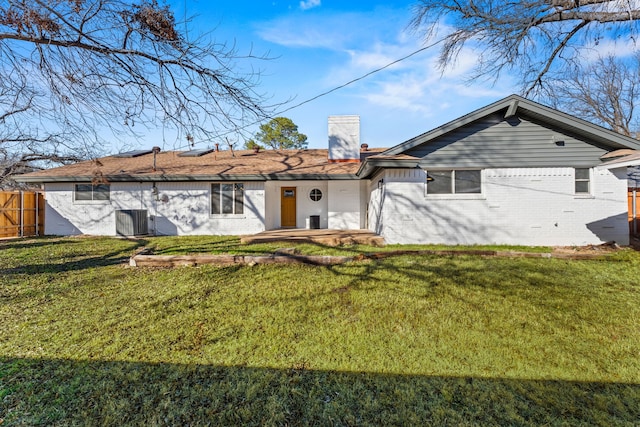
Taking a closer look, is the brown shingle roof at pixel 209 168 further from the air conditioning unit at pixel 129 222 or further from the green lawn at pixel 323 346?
the green lawn at pixel 323 346

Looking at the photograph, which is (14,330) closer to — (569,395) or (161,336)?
(161,336)

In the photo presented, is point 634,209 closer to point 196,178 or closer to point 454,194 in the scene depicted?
point 454,194

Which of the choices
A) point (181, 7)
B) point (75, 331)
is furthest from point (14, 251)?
point (181, 7)

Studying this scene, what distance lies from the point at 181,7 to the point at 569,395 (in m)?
6.04

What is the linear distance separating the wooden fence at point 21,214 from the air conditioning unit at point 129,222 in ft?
12.7

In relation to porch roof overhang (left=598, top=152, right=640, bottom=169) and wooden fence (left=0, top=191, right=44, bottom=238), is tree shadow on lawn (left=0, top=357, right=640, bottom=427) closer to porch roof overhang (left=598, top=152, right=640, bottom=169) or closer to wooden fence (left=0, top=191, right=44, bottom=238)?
porch roof overhang (left=598, top=152, right=640, bottom=169)

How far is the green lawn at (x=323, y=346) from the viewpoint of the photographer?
253 centimetres

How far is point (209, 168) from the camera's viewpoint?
12.3m

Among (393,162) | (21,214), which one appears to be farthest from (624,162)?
(21,214)

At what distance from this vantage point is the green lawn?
8.29 ft

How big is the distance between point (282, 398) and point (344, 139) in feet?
39.2

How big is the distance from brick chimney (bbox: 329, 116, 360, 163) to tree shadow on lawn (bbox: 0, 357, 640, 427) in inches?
440

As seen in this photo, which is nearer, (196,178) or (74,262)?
(74,262)

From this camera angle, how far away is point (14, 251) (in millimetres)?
8633
